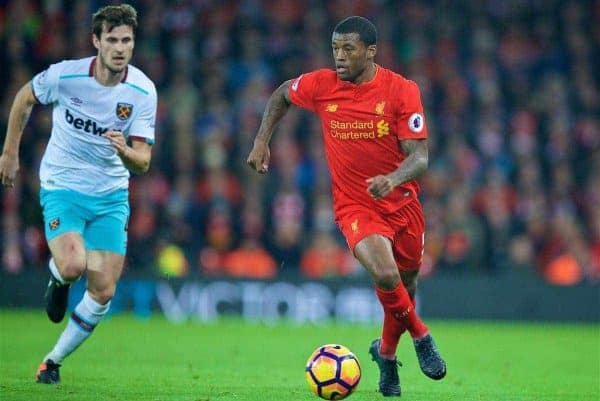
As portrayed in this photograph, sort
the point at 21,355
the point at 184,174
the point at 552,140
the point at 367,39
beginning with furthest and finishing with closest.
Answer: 1. the point at 552,140
2. the point at 184,174
3. the point at 21,355
4. the point at 367,39

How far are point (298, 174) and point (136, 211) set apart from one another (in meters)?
2.74

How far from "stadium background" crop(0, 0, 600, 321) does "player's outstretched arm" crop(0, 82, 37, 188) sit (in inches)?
314

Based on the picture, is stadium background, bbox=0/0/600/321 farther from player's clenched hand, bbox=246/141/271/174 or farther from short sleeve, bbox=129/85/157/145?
player's clenched hand, bbox=246/141/271/174

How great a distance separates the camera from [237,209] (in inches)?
709

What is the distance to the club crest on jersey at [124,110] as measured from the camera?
8.97 metres

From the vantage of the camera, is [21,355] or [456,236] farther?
[456,236]

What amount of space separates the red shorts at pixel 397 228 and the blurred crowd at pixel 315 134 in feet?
27.7

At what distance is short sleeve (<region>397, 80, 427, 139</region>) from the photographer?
27.8ft

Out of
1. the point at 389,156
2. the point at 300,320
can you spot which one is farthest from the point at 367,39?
the point at 300,320

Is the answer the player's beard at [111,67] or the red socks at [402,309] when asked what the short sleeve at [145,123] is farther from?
the red socks at [402,309]

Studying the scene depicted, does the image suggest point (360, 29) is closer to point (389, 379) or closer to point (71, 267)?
point (389, 379)

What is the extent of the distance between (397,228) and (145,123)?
2.09 metres

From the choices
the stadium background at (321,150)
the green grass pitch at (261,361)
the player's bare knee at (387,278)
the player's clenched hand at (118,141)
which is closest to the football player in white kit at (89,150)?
the player's clenched hand at (118,141)

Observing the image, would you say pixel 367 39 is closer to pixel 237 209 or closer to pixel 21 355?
pixel 21 355
